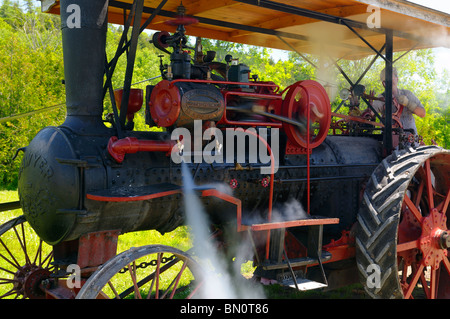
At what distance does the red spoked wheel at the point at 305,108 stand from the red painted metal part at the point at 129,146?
3.99ft

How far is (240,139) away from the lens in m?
3.89

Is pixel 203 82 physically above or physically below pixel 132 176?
above

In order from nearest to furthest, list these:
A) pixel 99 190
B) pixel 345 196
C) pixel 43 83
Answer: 1. pixel 99 190
2. pixel 345 196
3. pixel 43 83

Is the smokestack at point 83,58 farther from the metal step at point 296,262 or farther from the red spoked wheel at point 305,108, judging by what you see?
the metal step at point 296,262

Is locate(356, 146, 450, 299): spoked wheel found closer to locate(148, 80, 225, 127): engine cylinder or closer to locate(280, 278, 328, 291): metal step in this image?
locate(280, 278, 328, 291): metal step

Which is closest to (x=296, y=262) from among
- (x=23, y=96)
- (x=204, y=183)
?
(x=204, y=183)

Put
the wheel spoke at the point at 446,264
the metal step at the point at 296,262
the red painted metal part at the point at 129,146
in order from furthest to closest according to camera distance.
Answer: the wheel spoke at the point at 446,264 < the metal step at the point at 296,262 < the red painted metal part at the point at 129,146

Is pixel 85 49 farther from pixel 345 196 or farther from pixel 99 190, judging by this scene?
pixel 345 196

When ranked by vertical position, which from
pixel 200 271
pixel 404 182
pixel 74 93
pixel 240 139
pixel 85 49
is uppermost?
pixel 85 49

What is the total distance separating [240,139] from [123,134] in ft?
3.12

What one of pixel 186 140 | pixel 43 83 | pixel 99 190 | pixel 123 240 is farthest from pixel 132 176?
pixel 43 83

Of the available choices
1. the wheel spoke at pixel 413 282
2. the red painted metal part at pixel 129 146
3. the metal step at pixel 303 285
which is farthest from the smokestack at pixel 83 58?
the wheel spoke at pixel 413 282

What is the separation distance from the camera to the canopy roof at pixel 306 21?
4504 millimetres

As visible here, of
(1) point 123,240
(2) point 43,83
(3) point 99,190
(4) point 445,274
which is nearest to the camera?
(3) point 99,190
